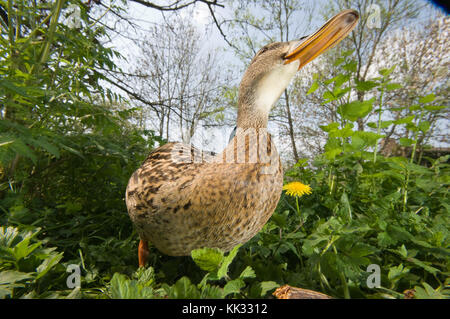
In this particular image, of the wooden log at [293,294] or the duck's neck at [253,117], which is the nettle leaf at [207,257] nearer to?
the wooden log at [293,294]

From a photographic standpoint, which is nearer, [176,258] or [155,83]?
[176,258]

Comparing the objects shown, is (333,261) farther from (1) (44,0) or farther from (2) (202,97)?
(2) (202,97)

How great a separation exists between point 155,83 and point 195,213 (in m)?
2.90

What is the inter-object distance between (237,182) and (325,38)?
61 cm

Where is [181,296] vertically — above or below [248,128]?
below

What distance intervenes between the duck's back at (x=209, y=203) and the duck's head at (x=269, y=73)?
19 cm

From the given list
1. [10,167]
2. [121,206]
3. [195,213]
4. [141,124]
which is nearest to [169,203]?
[195,213]

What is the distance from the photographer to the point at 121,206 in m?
1.64

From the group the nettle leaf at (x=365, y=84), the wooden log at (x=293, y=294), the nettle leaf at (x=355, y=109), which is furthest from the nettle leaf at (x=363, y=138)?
the wooden log at (x=293, y=294)

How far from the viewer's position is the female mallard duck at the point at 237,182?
791mm

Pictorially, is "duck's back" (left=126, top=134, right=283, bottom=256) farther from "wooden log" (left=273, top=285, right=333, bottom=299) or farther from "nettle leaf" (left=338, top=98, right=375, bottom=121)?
"nettle leaf" (left=338, top=98, right=375, bottom=121)

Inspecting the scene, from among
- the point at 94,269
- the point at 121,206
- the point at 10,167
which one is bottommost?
the point at 94,269

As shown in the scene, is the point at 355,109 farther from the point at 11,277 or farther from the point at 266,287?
the point at 11,277

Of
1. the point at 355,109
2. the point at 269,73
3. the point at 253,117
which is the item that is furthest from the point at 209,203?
the point at 355,109
